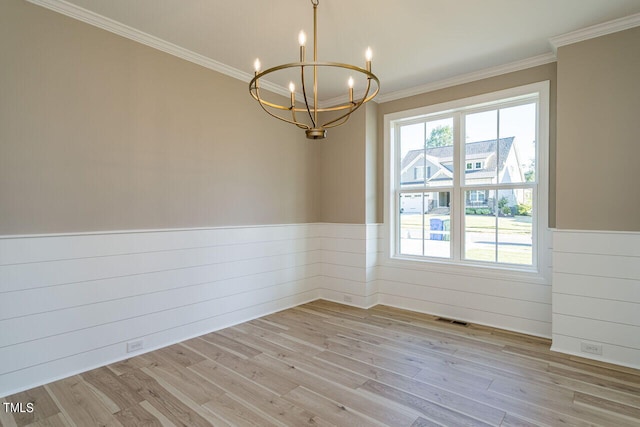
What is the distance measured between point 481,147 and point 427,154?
650 millimetres

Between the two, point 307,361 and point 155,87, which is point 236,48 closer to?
point 155,87

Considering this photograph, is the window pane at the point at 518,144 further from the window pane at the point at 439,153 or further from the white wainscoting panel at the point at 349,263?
the white wainscoting panel at the point at 349,263

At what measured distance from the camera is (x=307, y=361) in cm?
290

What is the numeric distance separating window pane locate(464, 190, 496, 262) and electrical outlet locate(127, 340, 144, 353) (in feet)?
11.7

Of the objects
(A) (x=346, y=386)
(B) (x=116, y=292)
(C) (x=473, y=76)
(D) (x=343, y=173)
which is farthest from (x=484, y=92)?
(B) (x=116, y=292)

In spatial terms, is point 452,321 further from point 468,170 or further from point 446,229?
point 468,170

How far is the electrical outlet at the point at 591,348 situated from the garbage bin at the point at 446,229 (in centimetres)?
163

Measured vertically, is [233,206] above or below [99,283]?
above

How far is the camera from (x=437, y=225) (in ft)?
13.9

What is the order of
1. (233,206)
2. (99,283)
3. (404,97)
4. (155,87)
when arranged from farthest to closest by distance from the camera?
(404,97), (233,206), (155,87), (99,283)

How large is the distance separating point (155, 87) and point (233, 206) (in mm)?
1394

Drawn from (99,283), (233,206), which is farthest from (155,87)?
(99,283)

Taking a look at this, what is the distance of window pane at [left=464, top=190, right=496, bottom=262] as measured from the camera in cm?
380

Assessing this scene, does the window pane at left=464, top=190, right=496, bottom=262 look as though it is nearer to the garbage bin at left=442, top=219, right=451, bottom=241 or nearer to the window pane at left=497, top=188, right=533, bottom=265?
the window pane at left=497, top=188, right=533, bottom=265
